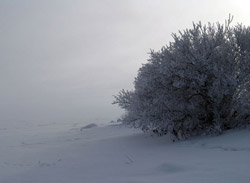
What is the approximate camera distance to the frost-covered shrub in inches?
344

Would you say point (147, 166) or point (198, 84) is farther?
point (198, 84)

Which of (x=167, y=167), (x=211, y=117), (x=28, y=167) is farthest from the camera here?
(x=211, y=117)

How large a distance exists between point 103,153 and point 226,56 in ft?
16.9

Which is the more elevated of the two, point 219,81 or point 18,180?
point 219,81

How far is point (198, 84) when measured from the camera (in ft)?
29.3

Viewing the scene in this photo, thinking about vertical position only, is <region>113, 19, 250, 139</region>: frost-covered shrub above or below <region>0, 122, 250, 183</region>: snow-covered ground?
above

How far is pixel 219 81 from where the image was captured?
8.58 m

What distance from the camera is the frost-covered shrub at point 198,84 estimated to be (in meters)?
Result: 8.75

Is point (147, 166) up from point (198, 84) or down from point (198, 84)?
down

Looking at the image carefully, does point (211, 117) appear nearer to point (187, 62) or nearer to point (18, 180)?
point (187, 62)

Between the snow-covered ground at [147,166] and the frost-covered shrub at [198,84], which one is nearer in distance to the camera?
the snow-covered ground at [147,166]

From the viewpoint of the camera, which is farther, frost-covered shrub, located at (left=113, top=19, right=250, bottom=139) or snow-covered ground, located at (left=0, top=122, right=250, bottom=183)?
frost-covered shrub, located at (left=113, top=19, right=250, bottom=139)

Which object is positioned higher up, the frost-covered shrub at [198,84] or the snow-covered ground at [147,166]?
the frost-covered shrub at [198,84]

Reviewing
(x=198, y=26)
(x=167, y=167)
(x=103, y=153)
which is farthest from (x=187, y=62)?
(x=167, y=167)
